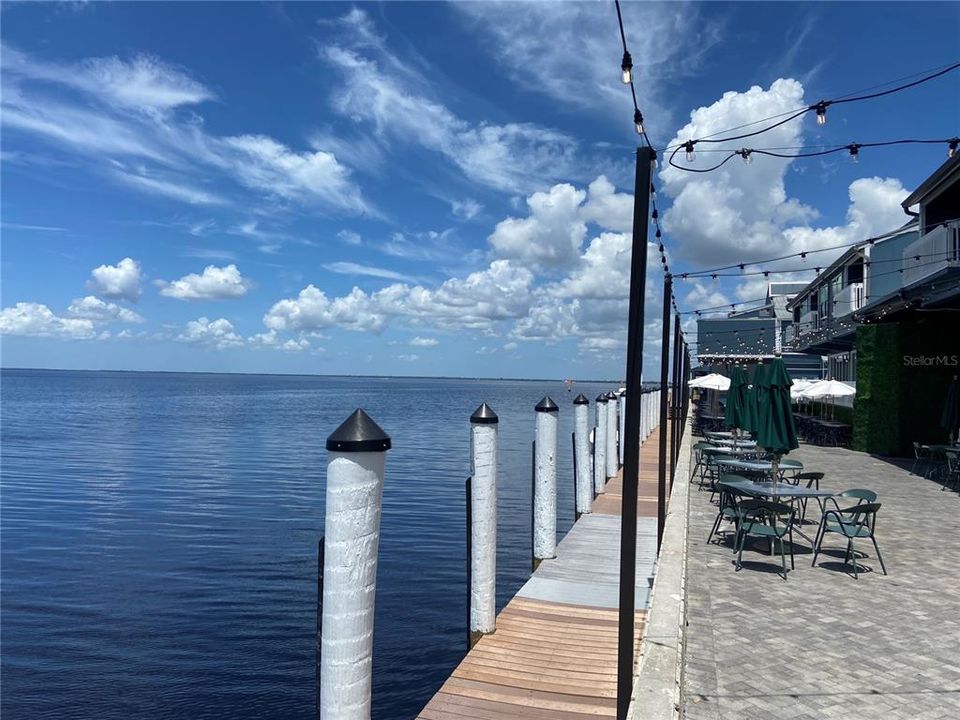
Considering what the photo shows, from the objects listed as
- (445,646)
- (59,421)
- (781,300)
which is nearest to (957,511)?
(445,646)

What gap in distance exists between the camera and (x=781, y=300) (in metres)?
61.9

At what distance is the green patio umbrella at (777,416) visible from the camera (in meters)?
10.7

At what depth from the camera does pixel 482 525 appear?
6.41m

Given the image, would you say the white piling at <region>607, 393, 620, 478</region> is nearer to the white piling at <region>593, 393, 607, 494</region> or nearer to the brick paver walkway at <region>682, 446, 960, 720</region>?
the white piling at <region>593, 393, 607, 494</region>

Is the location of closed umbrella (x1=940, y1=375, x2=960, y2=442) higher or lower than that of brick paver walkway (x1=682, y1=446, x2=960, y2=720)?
A: higher

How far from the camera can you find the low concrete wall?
4.34m

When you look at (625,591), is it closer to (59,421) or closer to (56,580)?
(56,580)

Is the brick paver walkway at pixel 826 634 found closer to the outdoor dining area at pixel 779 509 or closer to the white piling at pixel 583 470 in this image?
the outdoor dining area at pixel 779 509

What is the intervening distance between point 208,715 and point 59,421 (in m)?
55.1

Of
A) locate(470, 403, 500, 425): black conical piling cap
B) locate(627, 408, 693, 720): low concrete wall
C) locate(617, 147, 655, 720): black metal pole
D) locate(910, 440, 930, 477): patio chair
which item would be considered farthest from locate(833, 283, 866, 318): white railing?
locate(617, 147, 655, 720): black metal pole

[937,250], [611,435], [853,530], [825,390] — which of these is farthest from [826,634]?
[825,390]

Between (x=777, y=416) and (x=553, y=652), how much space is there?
6570mm

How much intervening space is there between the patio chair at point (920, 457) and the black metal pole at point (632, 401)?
1766cm

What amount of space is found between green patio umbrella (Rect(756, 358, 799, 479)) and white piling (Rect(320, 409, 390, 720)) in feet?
28.3
